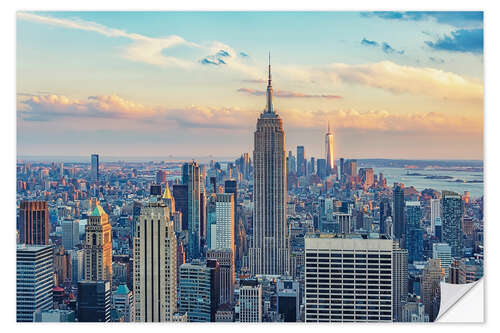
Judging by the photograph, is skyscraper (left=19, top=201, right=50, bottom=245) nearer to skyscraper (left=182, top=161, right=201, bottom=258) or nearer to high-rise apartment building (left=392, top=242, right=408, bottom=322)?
skyscraper (left=182, top=161, right=201, bottom=258)

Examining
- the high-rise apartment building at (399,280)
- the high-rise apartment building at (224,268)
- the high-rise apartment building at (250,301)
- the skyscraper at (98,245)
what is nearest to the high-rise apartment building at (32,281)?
the skyscraper at (98,245)

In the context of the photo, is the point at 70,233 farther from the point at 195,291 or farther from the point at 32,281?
the point at 32,281

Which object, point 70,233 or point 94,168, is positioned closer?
point 94,168

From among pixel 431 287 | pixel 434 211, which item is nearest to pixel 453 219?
pixel 434 211

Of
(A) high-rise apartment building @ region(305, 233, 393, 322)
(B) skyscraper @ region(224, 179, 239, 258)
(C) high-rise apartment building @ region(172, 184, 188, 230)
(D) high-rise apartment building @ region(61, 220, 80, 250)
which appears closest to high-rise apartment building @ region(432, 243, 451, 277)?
(A) high-rise apartment building @ region(305, 233, 393, 322)
